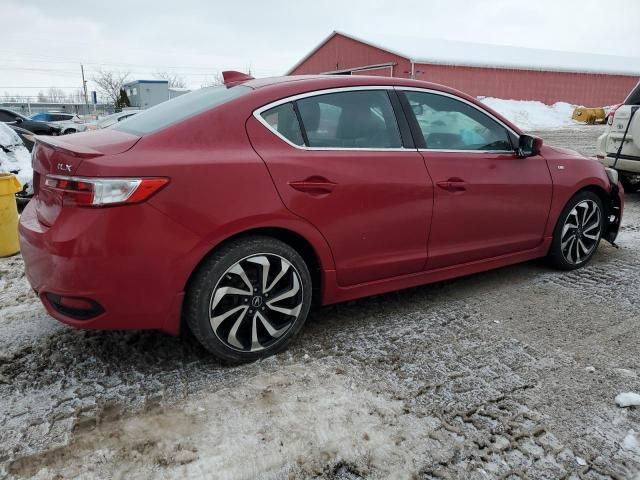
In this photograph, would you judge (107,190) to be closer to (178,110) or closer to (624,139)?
(178,110)

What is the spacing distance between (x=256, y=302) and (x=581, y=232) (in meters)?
3.13

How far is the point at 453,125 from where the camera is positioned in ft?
12.2

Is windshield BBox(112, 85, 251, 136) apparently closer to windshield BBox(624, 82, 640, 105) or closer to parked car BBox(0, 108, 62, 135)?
windshield BBox(624, 82, 640, 105)

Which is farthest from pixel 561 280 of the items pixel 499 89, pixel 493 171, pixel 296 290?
pixel 499 89

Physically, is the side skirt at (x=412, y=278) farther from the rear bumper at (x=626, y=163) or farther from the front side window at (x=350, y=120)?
the rear bumper at (x=626, y=163)

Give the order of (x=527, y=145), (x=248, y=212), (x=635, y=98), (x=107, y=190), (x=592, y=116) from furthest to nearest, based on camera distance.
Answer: (x=592, y=116)
(x=635, y=98)
(x=527, y=145)
(x=248, y=212)
(x=107, y=190)

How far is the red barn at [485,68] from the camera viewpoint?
95.1ft

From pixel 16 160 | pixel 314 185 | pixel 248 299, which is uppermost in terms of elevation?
pixel 314 185

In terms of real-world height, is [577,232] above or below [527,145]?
below

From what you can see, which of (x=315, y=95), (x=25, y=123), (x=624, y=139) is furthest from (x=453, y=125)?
(x=25, y=123)

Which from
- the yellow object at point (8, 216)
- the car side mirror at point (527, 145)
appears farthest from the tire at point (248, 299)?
the yellow object at point (8, 216)

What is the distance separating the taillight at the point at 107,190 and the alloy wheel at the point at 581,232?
136 inches

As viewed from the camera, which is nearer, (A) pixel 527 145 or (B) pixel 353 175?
(B) pixel 353 175

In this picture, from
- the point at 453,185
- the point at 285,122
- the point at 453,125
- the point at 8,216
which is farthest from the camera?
the point at 8,216
